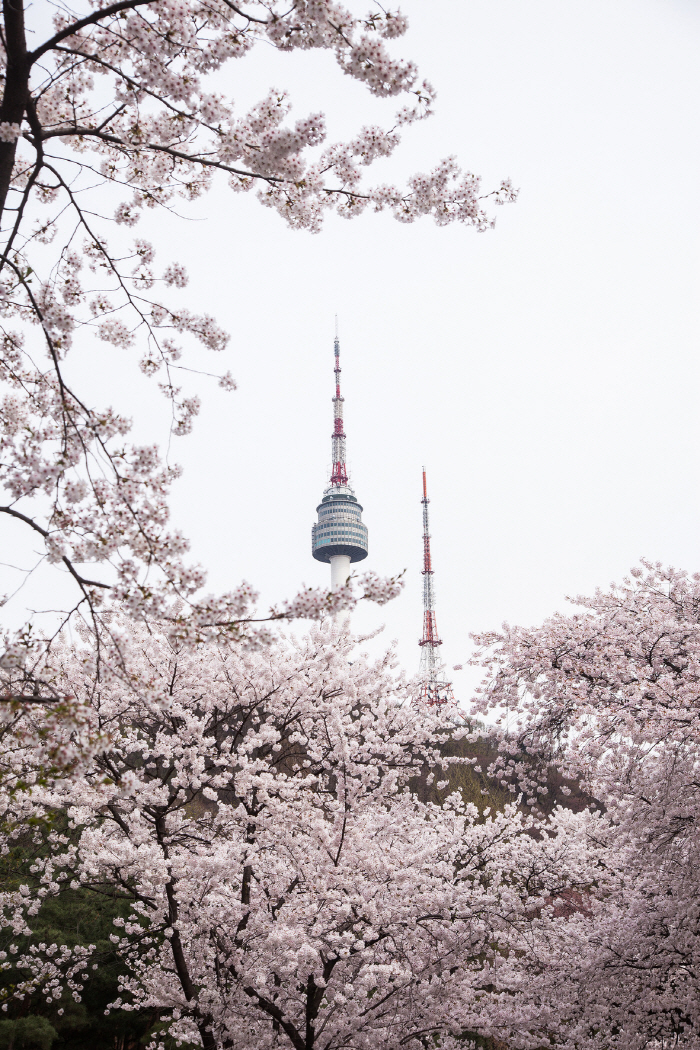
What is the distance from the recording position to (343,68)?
4.46 meters

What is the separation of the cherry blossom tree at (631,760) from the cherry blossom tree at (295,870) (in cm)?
85

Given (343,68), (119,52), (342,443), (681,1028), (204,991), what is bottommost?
(681,1028)

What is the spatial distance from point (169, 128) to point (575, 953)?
10659mm

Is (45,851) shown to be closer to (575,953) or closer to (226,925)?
(226,925)

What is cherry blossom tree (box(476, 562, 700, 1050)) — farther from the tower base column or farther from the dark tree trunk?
the tower base column

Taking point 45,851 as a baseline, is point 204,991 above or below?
below

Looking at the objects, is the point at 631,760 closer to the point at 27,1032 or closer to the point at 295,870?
the point at 295,870

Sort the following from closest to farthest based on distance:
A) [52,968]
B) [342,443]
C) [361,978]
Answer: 1. [361,978]
2. [52,968]
3. [342,443]

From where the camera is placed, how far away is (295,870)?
8.30m

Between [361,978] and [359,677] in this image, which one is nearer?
[361,978]

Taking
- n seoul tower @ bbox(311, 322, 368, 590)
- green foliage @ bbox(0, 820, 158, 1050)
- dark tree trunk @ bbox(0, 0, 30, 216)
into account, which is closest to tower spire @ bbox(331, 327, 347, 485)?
n seoul tower @ bbox(311, 322, 368, 590)

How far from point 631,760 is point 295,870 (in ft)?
12.6

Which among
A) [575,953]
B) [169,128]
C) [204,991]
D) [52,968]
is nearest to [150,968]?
[52,968]

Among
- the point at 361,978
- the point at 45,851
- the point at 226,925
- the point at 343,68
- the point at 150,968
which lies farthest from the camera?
the point at 45,851
